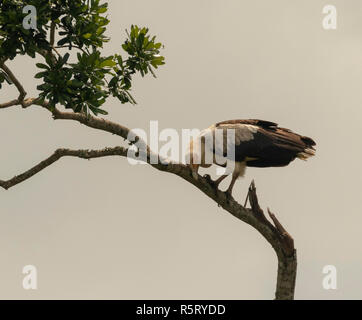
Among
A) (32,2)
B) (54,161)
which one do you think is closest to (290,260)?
(54,161)

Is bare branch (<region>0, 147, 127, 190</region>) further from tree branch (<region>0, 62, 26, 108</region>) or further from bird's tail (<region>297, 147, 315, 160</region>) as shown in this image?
bird's tail (<region>297, 147, 315, 160</region>)

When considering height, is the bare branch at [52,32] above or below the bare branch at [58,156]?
above

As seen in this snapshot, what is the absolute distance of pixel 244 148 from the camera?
1042 centimetres

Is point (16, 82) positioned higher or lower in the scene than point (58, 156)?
higher

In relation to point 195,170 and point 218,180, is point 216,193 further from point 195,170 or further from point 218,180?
point 195,170

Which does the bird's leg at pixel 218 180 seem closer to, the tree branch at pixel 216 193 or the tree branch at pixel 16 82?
the tree branch at pixel 216 193

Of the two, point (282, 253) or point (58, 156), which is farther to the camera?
point (282, 253)

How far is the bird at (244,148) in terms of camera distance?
34.1 feet

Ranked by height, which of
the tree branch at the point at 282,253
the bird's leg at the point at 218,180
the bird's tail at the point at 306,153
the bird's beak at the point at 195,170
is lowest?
the tree branch at the point at 282,253

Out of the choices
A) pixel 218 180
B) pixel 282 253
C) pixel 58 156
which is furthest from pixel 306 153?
pixel 58 156

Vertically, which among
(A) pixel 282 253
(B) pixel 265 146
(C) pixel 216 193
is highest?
(B) pixel 265 146

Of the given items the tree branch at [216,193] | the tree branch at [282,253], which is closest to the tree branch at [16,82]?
the tree branch at [216,193]
